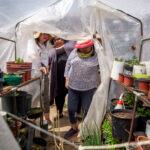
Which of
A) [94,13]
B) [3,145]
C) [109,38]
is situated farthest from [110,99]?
[3,145]

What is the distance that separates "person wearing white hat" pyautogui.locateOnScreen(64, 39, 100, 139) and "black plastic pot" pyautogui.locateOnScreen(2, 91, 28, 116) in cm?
97

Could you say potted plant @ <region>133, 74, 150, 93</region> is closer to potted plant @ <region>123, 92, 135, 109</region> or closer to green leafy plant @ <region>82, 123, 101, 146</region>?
potted plant @ <region>123, 92, 135, 109</region>

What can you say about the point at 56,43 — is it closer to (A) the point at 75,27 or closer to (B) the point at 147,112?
(A) the point at 75,27

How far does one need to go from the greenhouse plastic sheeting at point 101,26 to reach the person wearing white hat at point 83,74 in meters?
0.14

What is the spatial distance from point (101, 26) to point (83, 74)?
2.82ft

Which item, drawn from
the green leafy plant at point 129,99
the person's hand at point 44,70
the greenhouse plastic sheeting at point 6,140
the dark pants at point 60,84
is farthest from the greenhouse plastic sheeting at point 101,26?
the greenhouse plastic sheeting at point 6,140

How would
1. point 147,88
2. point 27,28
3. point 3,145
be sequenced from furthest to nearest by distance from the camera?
1. point 27,28
2. point 147,88
3. point 3,145

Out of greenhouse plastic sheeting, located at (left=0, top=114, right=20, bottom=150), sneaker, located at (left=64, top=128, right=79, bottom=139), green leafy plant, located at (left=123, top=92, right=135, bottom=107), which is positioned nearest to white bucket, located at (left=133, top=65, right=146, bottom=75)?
green leafy plant, located at (left=123, top=92, right=135, bottom=107)

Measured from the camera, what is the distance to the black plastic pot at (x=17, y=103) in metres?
5.20

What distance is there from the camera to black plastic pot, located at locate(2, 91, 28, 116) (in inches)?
205

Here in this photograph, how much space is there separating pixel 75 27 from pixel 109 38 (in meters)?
0.60

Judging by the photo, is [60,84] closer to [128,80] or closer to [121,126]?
[128,80]

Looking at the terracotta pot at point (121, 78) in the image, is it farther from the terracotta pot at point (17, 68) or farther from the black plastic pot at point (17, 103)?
the terracotta pot at point (17, 68)

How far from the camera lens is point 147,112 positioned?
4.97 metres
